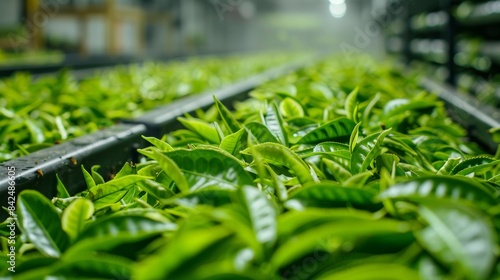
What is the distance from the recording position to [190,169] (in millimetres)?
738

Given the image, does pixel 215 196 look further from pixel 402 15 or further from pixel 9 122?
pixel 402 15

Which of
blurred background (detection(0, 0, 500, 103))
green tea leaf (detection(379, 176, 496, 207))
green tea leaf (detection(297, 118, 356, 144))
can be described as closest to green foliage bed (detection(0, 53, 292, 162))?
green tea leaf (detection(297, 118, 356, 144))

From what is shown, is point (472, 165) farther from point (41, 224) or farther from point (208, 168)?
point (41, 224)

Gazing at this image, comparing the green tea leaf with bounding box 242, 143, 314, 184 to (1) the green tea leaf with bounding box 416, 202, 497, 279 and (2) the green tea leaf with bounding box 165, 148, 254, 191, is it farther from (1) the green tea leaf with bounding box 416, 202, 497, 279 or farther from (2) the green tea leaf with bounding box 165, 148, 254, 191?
(1) the green tea leaf with bounding box 416, 202, 497, 279

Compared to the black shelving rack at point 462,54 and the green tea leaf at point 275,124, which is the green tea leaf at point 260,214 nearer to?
the green tea leaf at point 275,124

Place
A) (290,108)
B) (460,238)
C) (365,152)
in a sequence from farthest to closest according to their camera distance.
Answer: (290,108), (365,152), (460,238)

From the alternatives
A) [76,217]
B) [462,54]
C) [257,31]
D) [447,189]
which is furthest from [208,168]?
[257,31]

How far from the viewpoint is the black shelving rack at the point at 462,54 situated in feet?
6.10

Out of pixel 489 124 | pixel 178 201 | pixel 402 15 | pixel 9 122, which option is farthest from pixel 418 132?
pixel 402 15

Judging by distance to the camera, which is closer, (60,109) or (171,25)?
(60,109)

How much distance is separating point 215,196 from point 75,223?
181mm

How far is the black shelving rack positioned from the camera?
1.86m

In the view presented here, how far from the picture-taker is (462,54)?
218 inches

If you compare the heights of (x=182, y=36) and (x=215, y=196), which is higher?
(x=215, y=196)
